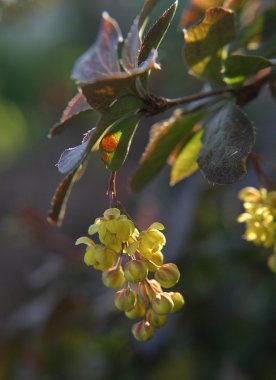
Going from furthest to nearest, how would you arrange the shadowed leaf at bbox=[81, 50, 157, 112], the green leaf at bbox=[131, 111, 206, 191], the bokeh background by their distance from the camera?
the bokeh background
the green leaf at bbox=[131, 111, 206, 191]
the shadowed leaf at bbox=[81, 50, 157, 112]

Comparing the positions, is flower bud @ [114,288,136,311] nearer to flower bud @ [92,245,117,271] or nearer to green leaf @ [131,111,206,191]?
flower bud @ [92,245,117,271]

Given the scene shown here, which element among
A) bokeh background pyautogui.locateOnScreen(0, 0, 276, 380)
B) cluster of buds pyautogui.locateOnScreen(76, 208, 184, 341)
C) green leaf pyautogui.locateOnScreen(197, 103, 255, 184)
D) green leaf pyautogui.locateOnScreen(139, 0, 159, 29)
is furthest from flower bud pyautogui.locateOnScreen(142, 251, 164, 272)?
bokeh background pyautogui.locateOnScreen(0, 0, 276, 380)

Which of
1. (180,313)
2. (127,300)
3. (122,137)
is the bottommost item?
(180,313)

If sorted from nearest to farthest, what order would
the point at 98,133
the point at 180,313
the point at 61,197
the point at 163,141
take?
the point at 98,133
the point at 61,197
the point at 163,141
the point at 180,313

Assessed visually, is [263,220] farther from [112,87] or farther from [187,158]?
[112,87]

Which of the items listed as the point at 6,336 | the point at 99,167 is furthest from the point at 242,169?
the point at 99,167

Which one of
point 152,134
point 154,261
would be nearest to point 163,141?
point 152,134
